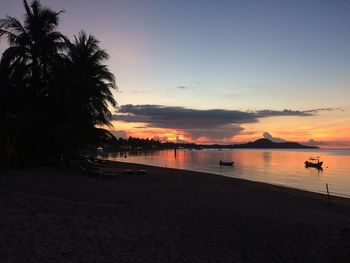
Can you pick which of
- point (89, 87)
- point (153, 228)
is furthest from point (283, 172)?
point (153, 228)

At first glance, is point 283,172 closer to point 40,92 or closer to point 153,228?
point 40,92

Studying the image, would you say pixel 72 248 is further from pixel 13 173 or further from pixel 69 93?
pixel 69 93

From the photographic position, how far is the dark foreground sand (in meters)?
7.76

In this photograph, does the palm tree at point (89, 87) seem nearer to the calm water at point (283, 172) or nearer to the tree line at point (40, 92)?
the tree line at point (40, 92)

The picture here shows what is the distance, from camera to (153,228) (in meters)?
10.0

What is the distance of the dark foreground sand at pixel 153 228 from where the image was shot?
7.76 m

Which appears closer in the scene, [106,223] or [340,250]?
[340,250]

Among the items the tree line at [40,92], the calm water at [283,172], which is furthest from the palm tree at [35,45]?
the calm water at [283,172]

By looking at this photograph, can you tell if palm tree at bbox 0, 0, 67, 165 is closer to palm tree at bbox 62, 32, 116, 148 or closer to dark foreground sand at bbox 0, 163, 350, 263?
palm tree at bbox 62, 32, 116, 148

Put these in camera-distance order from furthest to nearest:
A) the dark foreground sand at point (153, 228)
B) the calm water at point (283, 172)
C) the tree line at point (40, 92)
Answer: the calm water at point (283, 172)
the tree line at point (40, 92)
the dark foreground sand at point (153, 228)

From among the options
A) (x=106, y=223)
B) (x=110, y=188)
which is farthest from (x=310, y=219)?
(x=110, y=188)

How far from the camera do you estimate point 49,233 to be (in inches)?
332

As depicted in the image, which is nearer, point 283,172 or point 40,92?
point 40,92

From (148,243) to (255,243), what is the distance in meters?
2.71
